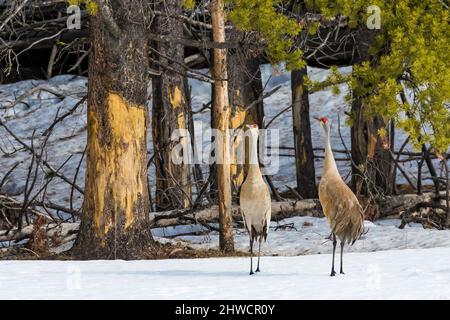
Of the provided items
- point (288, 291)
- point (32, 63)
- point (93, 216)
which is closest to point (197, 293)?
point (288, 291)

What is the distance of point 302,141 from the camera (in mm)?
21438

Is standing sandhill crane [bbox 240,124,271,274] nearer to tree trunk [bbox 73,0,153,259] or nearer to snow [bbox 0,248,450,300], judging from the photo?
snow [bbox 0,248,450,300]

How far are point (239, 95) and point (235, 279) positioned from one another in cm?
896

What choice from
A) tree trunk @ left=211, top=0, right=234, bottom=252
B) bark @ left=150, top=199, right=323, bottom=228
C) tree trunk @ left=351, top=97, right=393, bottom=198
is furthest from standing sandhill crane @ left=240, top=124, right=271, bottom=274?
tree trunk @ left=351, top=97, right=393, bottom=198

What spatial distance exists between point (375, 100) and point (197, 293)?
5274 mm

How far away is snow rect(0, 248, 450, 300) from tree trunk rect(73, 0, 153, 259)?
1.53 meters

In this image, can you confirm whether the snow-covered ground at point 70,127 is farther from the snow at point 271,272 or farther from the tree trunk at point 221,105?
the tree trunk at point 221,105

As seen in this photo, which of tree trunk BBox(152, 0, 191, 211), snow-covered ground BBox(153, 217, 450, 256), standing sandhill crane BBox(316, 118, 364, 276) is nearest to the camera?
standing sandhill crane BBox(316, 118, 364, 276)

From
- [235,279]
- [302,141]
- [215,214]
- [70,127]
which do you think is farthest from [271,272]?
[70,127]

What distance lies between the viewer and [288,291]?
927cm

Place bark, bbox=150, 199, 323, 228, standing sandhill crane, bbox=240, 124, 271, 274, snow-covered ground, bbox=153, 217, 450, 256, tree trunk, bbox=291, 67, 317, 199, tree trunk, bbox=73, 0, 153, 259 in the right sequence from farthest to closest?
tree trunk, bbox=291, 67, 317, 199
bark, bbox=150, 199, 323, 228
snow-covered ground, bbox=153, 217, 450, 256
tree trunk, bbox=73, 0, 153, 259
standing sandhill crane, bbox=240, 124, 271, 274

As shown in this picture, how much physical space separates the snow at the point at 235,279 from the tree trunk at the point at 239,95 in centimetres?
393

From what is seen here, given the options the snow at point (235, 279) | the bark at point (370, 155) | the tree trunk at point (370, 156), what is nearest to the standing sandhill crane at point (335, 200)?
the snow at point (235, 279)

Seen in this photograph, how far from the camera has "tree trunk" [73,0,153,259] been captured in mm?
13422
